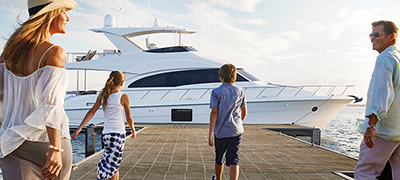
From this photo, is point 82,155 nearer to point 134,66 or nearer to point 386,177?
point 134,66

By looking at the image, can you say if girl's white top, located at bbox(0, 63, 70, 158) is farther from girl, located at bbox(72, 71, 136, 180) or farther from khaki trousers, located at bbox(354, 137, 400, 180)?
khaki trousers, located at bbox(354, 137, 400, 180)

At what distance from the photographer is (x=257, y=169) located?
187 inches

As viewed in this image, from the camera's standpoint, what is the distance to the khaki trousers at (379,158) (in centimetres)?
229

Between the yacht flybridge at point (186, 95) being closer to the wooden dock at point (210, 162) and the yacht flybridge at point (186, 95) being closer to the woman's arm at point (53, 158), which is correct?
the wooden dock at point (210, 162)

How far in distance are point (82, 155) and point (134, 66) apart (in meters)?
4.33

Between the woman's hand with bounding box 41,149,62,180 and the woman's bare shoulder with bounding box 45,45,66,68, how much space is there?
395 millimetres

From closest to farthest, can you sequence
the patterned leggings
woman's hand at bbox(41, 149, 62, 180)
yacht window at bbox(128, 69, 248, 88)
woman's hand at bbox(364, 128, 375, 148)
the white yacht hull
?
1. woman's hand at bbox(41, 149, 62, 180)
2. woman's hand at bbox(364, 128, 375, 148)
3. the patterned leggings
4. the white yacht hull
5. yacht window at bbox(128, 69, 248, 88)

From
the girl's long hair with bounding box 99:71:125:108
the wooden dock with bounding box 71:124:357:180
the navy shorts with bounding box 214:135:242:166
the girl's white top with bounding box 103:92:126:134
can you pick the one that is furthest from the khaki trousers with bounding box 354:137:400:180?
the girl's long hair with bounding box 99:71:125:108

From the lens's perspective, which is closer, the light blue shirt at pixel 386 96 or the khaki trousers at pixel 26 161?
the khaki trousers at pixel 26 161

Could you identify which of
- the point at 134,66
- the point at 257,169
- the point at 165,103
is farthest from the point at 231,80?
the point at 134,66

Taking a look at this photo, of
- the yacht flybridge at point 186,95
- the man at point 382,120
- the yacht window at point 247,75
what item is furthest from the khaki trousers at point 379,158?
the yacht window at point 247,75

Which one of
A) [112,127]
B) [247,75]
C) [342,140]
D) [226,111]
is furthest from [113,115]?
[342,140]

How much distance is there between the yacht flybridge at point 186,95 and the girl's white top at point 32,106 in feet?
36.5

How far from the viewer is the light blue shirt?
225 cm
